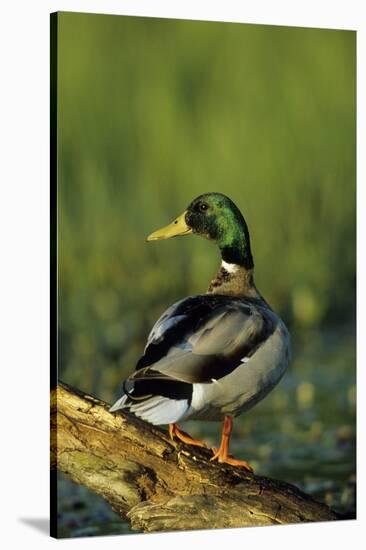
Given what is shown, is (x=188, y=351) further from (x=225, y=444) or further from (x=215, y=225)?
(x=215, y=225)

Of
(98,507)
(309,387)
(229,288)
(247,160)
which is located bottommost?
(98,507)

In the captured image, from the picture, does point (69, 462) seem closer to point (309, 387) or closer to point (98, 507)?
point (98, 507)

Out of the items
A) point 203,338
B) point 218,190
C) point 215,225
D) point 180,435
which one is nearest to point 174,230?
point 215,225

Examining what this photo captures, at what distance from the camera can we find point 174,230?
7.98 meters

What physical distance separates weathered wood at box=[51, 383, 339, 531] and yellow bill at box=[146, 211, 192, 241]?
899 millimetres

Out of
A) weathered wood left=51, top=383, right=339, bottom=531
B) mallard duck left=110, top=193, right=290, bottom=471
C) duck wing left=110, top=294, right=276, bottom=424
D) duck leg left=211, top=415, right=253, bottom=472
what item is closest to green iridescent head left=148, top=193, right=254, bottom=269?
mallard duck left=110, top=193, right=290, bottom=471

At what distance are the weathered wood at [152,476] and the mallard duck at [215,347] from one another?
0.09 metres

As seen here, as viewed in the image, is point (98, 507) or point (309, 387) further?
point (309, 387)

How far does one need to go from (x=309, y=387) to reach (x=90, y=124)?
1.83 m

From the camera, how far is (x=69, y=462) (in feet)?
24.9

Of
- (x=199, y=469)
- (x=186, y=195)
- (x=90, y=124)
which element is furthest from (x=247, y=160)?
(x=199, y=469)

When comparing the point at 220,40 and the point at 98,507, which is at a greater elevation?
the point at 220,40

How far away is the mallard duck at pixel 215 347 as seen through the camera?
7633mm

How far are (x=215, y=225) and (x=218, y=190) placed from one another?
187 mm
